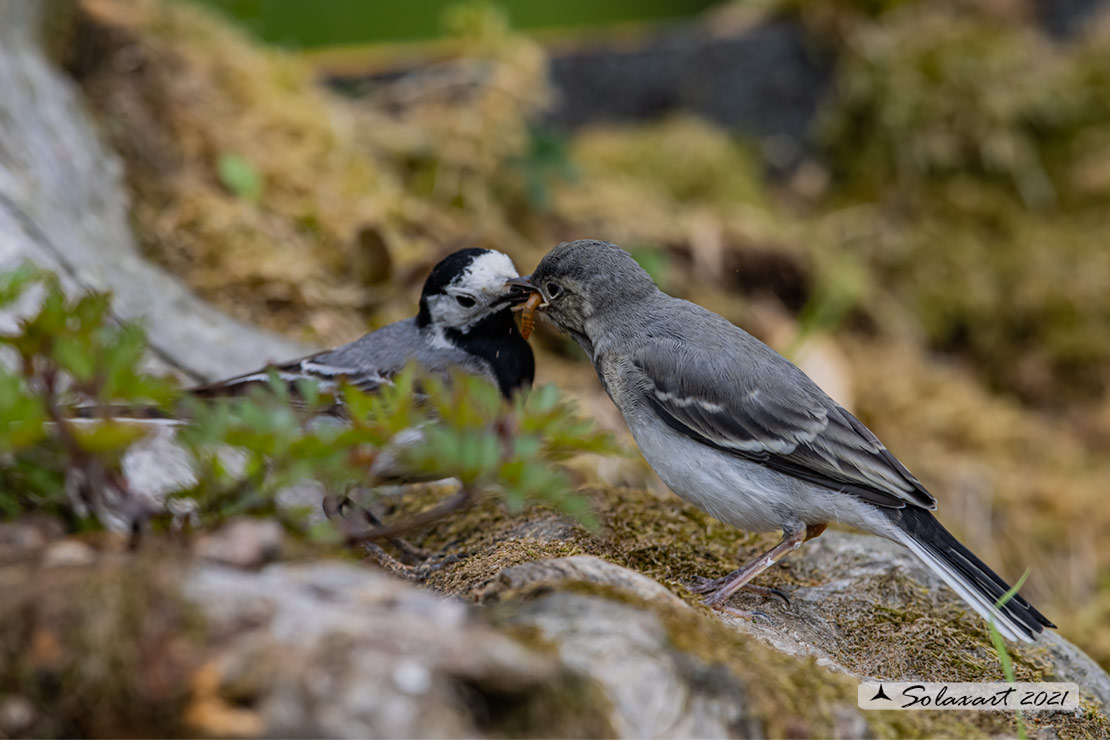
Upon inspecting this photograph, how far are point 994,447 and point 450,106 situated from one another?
4903 millimetres

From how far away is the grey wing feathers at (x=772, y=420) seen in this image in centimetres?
324

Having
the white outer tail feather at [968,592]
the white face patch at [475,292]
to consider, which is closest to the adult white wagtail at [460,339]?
the white face patch at [475,292]

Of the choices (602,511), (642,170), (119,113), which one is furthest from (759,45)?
(602,511)

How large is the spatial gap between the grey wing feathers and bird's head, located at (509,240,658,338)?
407 mm

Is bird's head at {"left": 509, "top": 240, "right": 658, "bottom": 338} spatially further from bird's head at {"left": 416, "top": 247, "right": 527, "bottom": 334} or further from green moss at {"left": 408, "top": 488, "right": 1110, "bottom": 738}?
green moss at {"left": 408, "top": 488, "right": 1110, "bottom": 738}

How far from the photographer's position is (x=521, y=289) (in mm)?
4219

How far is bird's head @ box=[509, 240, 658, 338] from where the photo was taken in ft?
12.8

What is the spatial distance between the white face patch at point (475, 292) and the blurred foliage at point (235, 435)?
7.53 feet

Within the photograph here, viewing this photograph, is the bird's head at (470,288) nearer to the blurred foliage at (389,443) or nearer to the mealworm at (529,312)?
the mealworm at (529,312)

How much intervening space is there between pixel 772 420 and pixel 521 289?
4.42 ft

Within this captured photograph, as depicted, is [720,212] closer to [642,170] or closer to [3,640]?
[642,170]

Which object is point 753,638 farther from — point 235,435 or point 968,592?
point 235,435

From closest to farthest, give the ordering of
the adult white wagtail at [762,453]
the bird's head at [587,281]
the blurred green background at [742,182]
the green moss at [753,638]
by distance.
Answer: the green moss at [753,638] < the adult white wagtail at [762,453] < the bird's head at [587,281] < the blurred green background at [742,182]

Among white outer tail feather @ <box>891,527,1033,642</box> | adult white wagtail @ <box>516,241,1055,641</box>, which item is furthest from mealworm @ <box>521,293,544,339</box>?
white outer tail feather @ <box>891,527,1033,642</box>
